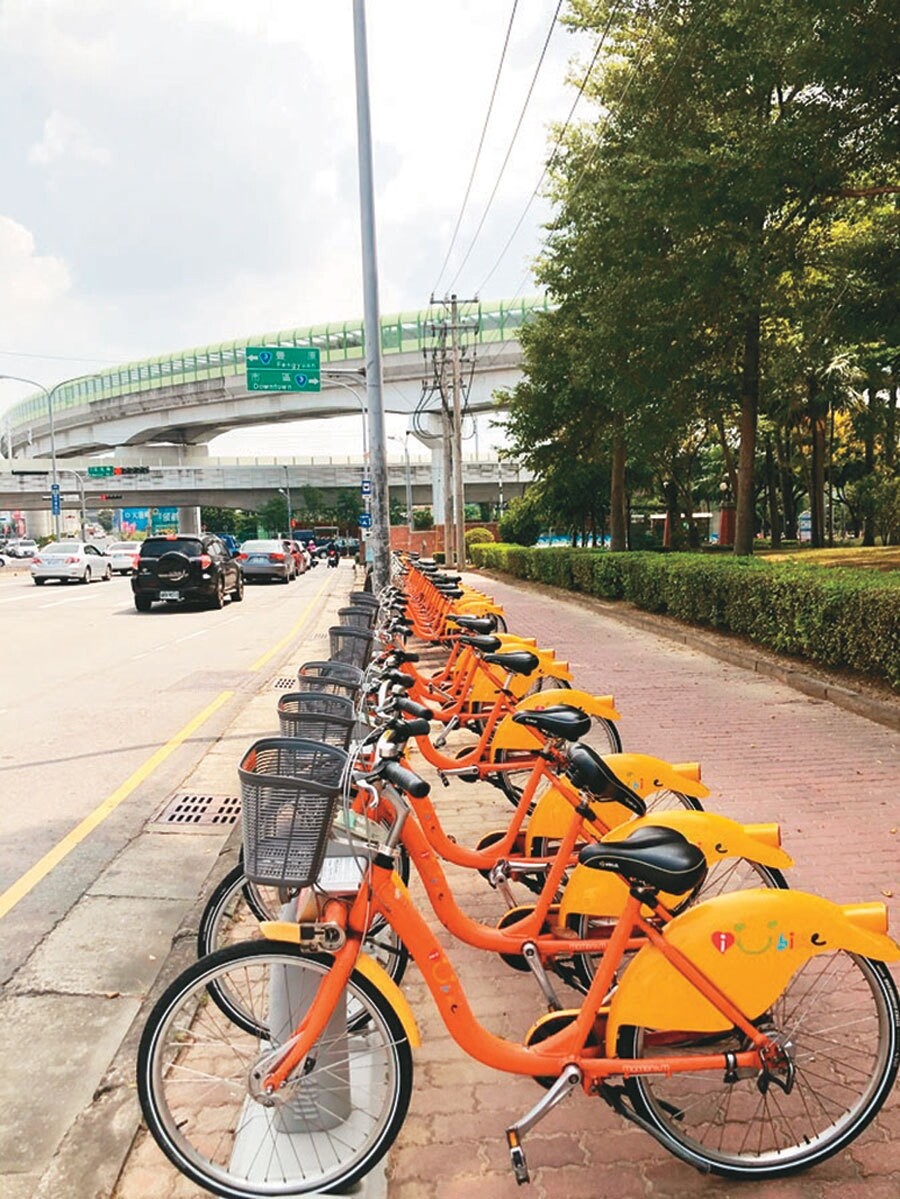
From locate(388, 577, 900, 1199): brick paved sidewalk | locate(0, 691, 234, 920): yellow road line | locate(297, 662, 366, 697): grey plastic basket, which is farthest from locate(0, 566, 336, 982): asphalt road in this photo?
locate(388, 577, 900, 1199): brick paved sidewalk

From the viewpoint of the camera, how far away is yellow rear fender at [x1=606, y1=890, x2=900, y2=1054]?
2236 mm

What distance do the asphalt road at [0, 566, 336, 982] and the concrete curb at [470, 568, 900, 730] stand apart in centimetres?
539

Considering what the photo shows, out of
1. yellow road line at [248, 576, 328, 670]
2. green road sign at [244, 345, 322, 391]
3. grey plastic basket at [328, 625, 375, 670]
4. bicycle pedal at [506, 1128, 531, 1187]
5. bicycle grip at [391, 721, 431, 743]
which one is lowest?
yellow road line at [248, 576, 328, 670]

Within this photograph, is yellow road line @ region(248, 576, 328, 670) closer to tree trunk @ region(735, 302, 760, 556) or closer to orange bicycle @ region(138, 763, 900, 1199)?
tree trunk @ region(735, 302, 760, 556)

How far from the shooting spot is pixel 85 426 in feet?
209

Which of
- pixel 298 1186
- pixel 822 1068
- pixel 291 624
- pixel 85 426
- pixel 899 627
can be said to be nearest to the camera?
pixel 298 1186

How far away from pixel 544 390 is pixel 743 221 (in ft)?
31.9

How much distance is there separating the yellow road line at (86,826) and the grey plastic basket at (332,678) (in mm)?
1759

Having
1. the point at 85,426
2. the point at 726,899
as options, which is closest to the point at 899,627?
the point at 726,899

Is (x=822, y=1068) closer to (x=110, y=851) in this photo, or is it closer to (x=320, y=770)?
(x=320, y=770)

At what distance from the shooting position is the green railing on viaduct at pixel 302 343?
4575cm

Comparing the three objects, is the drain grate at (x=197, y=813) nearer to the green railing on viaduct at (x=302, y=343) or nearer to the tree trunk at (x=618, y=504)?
the tree trunk at (x=618, y=504)

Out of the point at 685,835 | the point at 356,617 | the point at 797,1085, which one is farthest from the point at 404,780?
the point at 356,617

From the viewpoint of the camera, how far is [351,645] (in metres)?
5.31
